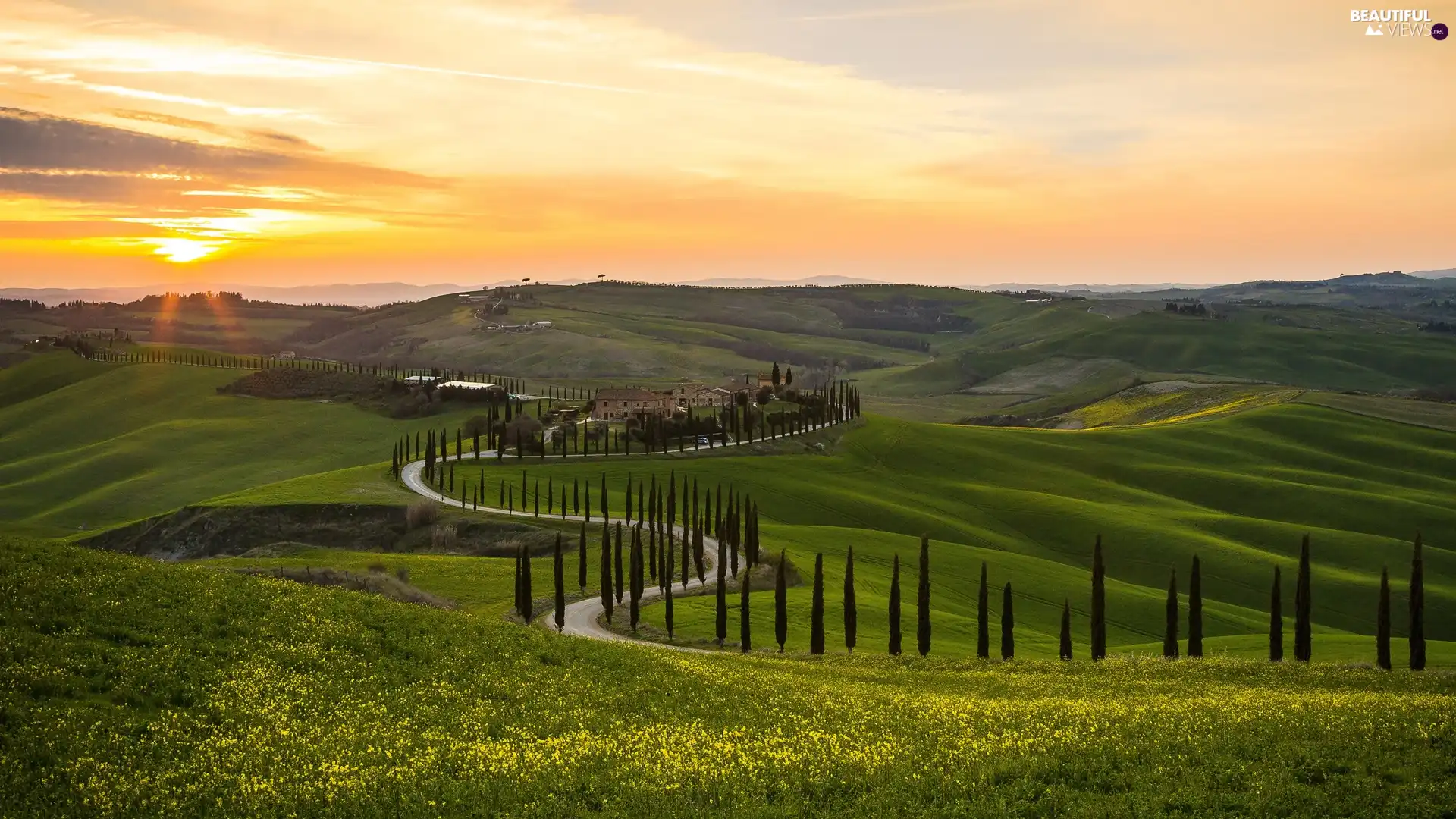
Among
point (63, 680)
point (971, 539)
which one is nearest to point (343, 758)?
point (63, 680)

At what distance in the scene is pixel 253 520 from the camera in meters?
138

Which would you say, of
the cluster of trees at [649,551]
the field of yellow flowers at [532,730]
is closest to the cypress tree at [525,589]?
the cluster of trees at [649,551]

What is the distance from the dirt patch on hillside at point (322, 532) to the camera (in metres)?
126

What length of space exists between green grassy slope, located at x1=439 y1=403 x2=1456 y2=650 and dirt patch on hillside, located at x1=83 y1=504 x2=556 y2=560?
2156 centimetres

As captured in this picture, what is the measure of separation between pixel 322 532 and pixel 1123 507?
105277 mm

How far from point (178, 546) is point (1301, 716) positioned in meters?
135

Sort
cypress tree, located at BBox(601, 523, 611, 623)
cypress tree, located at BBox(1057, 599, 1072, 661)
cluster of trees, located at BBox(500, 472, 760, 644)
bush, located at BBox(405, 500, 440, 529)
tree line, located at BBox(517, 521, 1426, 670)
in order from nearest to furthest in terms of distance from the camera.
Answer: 1. tree line, located at BBox(517, 521, 1426, 670)
2. cypress tree, located at BBox(1057, 599, 1072, 661)
3. cluster of trees, located at BBox(500, 472, 760, 644)
4. cypress tree, located at BBox(601, 523, 611, 623)
5. bush, located at BBox(405, 500, 440, 529)

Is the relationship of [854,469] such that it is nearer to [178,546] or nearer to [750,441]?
[750,441]

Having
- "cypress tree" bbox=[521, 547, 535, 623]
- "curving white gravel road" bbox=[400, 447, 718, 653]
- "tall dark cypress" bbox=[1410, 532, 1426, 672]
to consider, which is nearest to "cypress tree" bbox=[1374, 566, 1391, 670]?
"tall dark cypress" bbox=[1410, 532, 1426, 672]

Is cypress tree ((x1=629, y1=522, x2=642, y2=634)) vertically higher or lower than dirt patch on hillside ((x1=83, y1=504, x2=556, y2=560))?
higher

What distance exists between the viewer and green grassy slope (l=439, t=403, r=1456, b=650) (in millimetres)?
114688

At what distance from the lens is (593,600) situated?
307 feet

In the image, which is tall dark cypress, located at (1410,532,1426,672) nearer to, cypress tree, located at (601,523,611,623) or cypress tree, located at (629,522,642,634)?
cypress tree, located at (629,522,642,634)

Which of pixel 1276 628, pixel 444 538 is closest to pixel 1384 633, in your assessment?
pixel 1276 628
